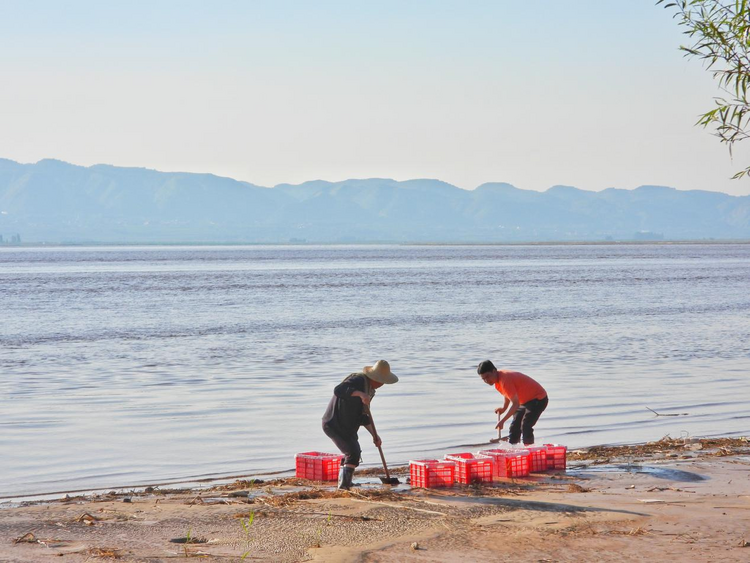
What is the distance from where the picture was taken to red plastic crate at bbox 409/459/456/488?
10.1 meters

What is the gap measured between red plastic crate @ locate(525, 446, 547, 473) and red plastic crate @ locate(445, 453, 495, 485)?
493mm

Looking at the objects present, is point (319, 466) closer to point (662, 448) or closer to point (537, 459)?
point (537, 459)

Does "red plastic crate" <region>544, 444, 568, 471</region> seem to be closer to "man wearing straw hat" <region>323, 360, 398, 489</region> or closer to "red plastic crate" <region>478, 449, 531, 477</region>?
"red plastic crate" <region>478, 449, 531, 477</region>

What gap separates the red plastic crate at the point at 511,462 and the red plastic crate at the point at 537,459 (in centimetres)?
6

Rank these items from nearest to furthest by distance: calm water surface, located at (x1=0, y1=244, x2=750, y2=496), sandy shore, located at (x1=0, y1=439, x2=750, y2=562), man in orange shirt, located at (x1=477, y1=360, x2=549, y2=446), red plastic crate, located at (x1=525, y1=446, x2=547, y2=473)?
sandy shore, located at (x1=0, y1=439, x2=750, y2=562) → red plastic crate, located at (x1=525, y1=446, x2=547, y2=473) → man in orange shirt, located at (x1=477, y1=360, x2=549, y2=446) → calm water surface, located at (x1=0, y1=244, x2=750, y2=496)

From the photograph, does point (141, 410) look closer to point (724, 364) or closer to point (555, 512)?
point (555, 512)

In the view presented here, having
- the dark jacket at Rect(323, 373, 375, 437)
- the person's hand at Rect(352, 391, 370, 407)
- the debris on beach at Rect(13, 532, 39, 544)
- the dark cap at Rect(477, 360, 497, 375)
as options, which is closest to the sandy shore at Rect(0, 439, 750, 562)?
the debris on beach at Rect(13, 532, 39, 544)

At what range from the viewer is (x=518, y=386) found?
11562 millimetres

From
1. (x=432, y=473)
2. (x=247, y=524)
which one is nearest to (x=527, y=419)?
(x=432, y=473)

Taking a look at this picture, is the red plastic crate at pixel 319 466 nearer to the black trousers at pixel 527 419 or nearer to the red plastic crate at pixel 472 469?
the red plastic crate at pixel 472 469

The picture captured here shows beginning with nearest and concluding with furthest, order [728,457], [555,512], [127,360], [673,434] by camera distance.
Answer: [555,512] → [728,457] → [673,434] → [127,360]

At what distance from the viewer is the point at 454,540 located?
26.6 feet

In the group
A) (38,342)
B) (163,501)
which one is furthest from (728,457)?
(38,342)

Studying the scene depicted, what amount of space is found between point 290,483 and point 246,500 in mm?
1041
